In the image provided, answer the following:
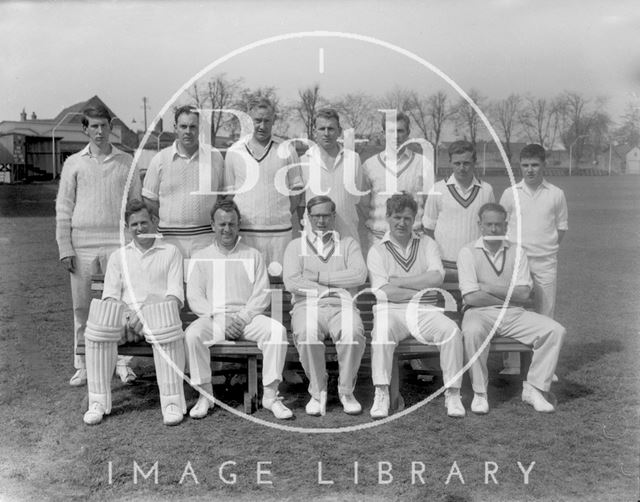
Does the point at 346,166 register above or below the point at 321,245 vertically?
above

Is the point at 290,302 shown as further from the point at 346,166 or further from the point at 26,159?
the point at 26,159

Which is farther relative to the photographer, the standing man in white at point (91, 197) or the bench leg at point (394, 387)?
the standing man in white at point (91, 197)

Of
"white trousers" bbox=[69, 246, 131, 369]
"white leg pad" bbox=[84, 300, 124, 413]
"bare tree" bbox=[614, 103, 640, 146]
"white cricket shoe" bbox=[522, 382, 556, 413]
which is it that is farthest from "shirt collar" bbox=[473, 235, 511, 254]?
"white trousers" bbox=[69, 246, 131, 369]

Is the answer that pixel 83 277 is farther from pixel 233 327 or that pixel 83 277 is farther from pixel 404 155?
pixel 404 155

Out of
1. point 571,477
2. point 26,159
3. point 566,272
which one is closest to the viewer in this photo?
point 571,477

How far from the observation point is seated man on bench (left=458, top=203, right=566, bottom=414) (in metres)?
4.61

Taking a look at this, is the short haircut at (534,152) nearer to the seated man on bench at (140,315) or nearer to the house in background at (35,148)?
the seated man on bench at (140,315)

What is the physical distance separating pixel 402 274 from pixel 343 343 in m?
0.63

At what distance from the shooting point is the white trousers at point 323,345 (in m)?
4.53

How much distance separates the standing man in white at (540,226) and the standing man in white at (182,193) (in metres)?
2.09

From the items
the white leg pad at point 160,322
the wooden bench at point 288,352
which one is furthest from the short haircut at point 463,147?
the white leg pad at point 160,322

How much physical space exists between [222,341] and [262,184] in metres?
1.06

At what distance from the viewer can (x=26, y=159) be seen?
17.7 metres

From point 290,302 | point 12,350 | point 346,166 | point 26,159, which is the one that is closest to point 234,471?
point 290,302
